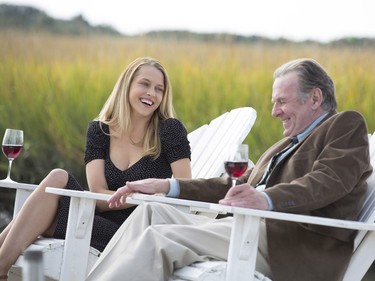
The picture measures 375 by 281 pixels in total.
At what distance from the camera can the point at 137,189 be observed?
368cm

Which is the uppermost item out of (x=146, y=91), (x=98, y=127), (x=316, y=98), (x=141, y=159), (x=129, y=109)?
(x=316, y=98)

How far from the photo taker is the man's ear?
12.0 feet

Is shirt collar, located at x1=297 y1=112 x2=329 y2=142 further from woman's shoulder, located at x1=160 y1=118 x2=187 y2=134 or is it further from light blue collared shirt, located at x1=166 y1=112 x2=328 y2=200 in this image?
woman's shoulder, located at x1=160 y1=118 x2=187 y2=134

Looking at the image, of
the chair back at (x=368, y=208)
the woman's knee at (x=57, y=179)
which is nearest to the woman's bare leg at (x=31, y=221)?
the woman's knee at (x=57, y=179)

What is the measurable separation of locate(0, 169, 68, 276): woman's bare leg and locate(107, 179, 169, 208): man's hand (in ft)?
1.48

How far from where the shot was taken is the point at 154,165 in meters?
4.51

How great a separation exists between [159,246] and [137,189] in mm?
466

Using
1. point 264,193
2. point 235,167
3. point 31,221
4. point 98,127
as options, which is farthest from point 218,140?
point 264,193

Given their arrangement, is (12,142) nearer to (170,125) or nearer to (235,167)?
→ (170,125)

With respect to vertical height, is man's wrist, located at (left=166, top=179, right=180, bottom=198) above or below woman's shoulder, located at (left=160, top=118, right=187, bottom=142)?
below

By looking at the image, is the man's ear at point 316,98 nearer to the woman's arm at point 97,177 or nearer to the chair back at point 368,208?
the chair back at point 368,208

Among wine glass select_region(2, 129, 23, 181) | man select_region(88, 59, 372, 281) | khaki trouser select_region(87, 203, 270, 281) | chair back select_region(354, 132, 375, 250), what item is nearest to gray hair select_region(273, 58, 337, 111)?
man select_region(88, 59, 372, 281)

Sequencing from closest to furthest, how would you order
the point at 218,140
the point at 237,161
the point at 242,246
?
the point at 242,246, the point at 237,161, the point at 218,140

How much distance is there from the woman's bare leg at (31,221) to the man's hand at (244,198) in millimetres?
1065
